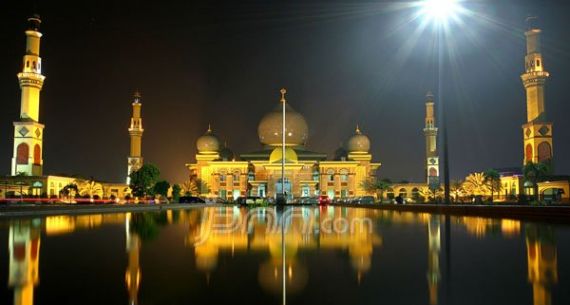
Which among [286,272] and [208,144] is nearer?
[286,272]

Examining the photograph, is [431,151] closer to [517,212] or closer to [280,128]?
[280,128]

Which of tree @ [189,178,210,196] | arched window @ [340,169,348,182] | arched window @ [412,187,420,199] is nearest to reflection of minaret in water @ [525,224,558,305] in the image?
arched window @ [412,187,420,199]

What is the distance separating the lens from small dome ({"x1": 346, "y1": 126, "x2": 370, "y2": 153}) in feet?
283

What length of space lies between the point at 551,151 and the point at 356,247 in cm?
6303

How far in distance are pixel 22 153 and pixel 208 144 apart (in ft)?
110

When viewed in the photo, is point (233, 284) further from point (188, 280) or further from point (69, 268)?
point (69, 268)

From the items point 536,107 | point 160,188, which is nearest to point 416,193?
point 536,107

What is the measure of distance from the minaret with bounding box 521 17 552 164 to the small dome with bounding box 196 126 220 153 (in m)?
47.5

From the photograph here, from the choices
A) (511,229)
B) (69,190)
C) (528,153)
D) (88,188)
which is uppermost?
(528,153)

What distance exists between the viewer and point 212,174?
8169 cm

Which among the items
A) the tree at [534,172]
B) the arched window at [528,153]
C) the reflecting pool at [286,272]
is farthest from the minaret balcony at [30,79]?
the arched window at [528,153]

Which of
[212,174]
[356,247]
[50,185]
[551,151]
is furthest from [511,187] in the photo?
[356,247]

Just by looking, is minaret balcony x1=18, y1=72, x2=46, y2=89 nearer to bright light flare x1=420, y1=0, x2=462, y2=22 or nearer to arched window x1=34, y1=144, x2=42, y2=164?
arched window x1=34, y1=144, x2=42, y2=164

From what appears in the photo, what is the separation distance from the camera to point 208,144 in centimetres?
8769
